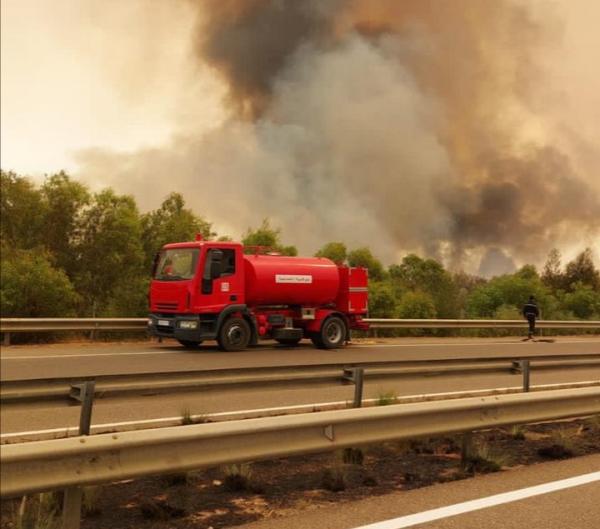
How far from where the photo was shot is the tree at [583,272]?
298ft

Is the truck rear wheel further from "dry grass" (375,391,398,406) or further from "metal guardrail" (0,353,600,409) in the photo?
"metal guardrail" (0,353,600,409)

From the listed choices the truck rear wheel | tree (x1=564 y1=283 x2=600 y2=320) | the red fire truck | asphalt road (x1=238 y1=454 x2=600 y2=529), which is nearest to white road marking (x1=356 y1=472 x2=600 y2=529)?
asphalt road (x1=238 y1=454 x2=600 y2=529)

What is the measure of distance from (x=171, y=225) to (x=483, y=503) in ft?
181

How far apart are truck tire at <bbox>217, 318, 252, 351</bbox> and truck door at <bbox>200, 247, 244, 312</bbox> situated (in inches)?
16.6

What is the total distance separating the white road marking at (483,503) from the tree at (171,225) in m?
49.1

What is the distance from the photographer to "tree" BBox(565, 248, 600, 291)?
90.8 m

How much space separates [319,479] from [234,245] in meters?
10.8

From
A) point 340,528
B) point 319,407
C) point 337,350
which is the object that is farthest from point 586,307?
point 340,528

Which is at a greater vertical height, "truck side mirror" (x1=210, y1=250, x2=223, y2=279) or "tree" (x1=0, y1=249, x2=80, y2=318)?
"truck side mirror" (x1=210, y1=250, x2=223, y2=279)

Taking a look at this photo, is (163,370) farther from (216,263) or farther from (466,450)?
(216,263)

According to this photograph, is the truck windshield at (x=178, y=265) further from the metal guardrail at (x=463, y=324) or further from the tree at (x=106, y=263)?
the metal guardrail at (x=463, y=324)

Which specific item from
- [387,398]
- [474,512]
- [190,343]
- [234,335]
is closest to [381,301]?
[234,335]

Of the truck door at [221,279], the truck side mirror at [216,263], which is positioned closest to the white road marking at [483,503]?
the truck door at [221,279]

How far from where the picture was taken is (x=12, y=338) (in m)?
2.62
